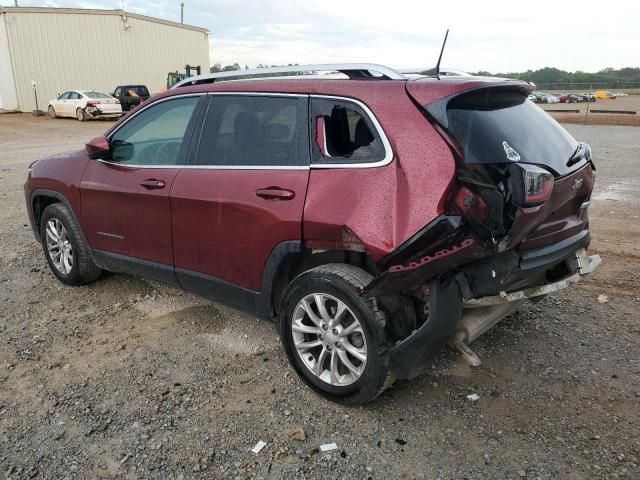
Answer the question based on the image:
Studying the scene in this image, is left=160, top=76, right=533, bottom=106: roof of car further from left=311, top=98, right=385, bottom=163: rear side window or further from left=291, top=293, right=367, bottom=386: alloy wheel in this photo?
left=291, top=293, right=367, bottom=386: alloy wheel

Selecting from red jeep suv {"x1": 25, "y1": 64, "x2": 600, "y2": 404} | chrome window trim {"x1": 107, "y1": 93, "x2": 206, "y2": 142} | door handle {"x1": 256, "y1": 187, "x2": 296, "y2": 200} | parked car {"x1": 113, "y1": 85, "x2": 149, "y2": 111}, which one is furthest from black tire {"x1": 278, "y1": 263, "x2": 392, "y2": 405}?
parked car {"x1": 113, "y1": 85, "x2": 149, "y2": 111}

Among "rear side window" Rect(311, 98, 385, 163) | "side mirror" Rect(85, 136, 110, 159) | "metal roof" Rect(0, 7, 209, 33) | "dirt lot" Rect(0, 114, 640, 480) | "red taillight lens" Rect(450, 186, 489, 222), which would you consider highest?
"metal roof" Rect(0, 7, 209, 33)

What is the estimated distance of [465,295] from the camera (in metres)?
2.73

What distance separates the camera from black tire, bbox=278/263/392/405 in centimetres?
279

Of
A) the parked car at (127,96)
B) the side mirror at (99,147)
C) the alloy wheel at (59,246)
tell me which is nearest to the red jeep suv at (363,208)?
the side mirror at (99,147)

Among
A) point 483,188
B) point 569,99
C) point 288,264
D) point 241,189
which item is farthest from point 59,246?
point 569,99

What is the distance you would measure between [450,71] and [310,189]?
1307 millimetres

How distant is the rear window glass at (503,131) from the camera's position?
266cm

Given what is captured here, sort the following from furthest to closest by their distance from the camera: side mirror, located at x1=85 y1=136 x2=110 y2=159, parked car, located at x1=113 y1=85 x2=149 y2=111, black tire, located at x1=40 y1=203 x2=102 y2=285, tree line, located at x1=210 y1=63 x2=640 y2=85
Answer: tree line, located at x1=210 y1=63 x2=640 y2=85
parked car, located at x1=113 y1=85 x2=149 y2=111
black tire, located at x1=40 y1=203 x2=102 y2=285
side mirror, located at x1=85 y1=136 x2=110 y2=159

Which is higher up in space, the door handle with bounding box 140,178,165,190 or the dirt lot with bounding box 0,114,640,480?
the door handle with bounding box 140,178,165,190

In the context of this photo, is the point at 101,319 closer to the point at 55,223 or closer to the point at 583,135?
the point at 55,223

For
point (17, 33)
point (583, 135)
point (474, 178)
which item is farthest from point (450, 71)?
point (17, 33)

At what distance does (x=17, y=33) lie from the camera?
29234 millimetres

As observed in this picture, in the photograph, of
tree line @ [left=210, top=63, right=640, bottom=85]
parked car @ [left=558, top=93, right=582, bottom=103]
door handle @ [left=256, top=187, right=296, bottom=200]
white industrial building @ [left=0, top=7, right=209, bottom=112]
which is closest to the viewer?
door handle @ [left=256, top=187, right=296, bottom=200]
